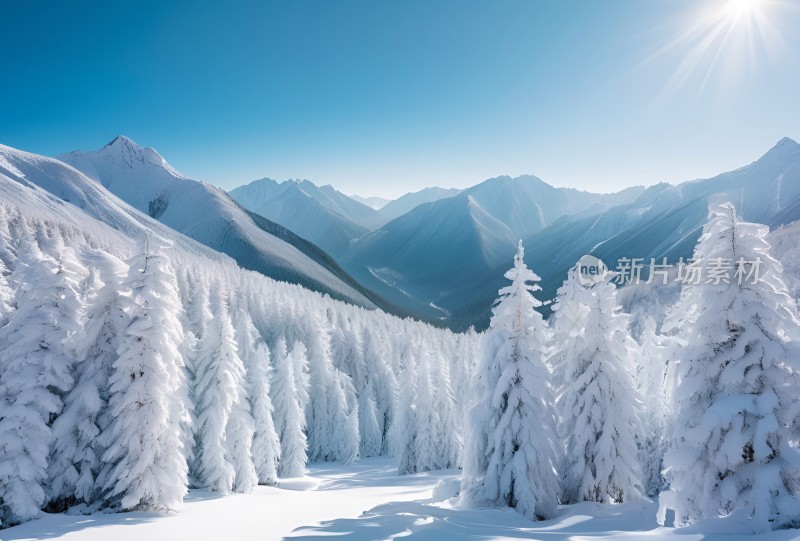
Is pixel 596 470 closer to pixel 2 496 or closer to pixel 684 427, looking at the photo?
pixel 684 427

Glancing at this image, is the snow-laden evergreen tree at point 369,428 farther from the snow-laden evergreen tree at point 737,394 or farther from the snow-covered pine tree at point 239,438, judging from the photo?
the snow-laden evergreen tree at point 737,394

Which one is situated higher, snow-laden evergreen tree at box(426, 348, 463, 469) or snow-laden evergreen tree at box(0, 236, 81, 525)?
snow-laden evergreen tree at box(0, 236, 81, 525)

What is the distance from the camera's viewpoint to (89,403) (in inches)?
789

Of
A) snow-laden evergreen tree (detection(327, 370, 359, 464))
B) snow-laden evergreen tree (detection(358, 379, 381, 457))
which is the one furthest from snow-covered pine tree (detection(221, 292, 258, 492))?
snow-laden evergreen tree (detection(358, 379, 381, 457))

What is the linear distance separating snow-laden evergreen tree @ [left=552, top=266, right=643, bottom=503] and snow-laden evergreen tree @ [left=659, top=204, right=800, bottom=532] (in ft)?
21.9

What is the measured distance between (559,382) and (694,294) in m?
10.6

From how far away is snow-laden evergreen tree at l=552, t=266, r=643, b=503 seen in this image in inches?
870

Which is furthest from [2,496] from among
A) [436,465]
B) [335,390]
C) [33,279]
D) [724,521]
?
[335,390]

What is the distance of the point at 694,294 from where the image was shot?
15734mm

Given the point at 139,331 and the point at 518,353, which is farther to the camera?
the point at 518,353

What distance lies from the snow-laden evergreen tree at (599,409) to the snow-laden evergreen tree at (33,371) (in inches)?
897

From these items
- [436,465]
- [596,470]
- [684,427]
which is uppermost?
[684,427]

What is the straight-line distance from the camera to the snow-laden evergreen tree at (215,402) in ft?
98.0

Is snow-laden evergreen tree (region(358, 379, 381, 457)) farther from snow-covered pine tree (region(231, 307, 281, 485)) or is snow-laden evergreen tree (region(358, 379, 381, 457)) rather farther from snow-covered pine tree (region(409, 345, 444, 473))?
snow-covered pine tree (region(231, 307, 281, 485))
